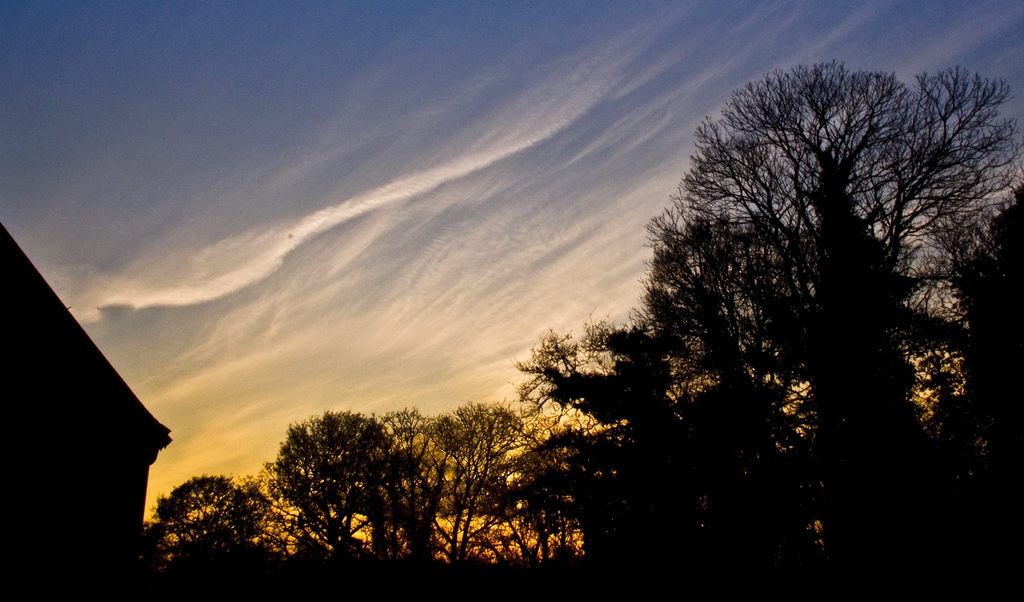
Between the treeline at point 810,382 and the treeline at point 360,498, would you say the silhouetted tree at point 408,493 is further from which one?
the treeline at point 810,382

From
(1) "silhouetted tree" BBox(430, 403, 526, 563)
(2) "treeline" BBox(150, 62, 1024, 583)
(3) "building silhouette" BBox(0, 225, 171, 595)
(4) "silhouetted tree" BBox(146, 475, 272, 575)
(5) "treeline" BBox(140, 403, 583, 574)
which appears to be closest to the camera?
(3) "building silhouette" BBox(0, 225, 171, 595)

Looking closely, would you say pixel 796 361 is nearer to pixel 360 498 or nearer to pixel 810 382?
pixel 810 382

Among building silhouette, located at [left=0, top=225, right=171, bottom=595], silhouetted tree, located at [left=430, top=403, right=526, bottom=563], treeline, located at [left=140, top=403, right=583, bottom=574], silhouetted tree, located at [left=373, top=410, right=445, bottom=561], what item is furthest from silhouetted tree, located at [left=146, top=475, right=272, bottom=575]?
building silhouette, located at [left=0, top=225, right=171, bottom=595]

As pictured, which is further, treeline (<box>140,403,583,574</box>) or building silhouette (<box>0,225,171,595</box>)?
treeline (<box>140,403,583,574</box>)

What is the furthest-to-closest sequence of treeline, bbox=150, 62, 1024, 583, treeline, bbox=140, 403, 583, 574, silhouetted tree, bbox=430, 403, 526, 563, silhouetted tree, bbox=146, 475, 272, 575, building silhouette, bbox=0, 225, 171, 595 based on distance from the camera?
silhouetted tree, bbox=430, 403, 526, 563
treeline, bbox=140, 403, 583, 574
silhouetted tree, bbox=146, 475, 272, 575
treeline, bbox=150, 62, 1024, 583
building silhouette, bbox=0, 225, 171, 595

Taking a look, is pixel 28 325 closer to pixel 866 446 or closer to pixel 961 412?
pixel 866 446

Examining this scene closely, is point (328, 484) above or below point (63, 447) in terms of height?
above

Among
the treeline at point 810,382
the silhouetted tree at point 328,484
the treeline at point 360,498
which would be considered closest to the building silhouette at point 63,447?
the treeline at point 810,382

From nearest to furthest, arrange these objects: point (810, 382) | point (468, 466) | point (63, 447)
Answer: point (63, 447), point (810, 382), point (468, 466)

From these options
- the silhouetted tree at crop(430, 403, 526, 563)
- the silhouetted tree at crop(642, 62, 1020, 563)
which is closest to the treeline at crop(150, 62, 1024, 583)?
the silhouetted tree at crop(642, 62, 1020, 563)

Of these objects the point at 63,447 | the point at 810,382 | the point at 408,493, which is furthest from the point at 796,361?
the point at 408,493

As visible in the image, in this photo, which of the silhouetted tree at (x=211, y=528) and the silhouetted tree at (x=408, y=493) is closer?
the silhouetted tree at (x=211, y=528)

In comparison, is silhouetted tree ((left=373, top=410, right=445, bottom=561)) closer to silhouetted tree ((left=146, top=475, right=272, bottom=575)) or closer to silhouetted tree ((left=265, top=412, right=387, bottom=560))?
silhouetted tree ((left=265, top=412, right=387, bottom=560))

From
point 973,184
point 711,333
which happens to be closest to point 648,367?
point 711,333
